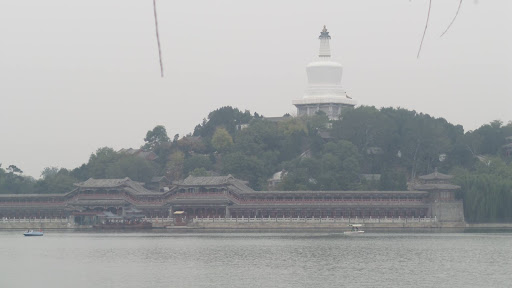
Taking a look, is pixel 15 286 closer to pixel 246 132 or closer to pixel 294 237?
pixel 294 237

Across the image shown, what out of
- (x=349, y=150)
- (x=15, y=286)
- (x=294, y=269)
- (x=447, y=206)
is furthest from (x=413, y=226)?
(x=15, y=286)

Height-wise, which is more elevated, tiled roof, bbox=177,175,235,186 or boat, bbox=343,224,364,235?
tiled roof, bbox=177,175,235,186

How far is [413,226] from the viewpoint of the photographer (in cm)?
9756

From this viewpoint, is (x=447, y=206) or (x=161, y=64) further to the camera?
(x=447, y=206)

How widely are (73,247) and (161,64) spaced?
5642 centimetres

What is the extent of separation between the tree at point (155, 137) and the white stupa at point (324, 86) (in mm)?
18592

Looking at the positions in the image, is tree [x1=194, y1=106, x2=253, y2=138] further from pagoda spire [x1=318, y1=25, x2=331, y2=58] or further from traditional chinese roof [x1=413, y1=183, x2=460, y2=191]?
traditional chinese roof [x1=413, y1=183, x2=460, y2=191]

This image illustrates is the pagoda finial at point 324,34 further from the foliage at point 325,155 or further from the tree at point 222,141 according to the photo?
the tree at point 222,141

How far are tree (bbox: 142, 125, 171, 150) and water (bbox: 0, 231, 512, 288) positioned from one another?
176ft

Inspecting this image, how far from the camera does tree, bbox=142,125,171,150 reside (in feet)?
454

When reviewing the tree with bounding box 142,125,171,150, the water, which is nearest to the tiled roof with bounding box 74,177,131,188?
the water

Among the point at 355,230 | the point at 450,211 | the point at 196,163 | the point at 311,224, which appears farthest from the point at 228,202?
the point at 450,211

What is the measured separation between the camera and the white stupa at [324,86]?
137 meters

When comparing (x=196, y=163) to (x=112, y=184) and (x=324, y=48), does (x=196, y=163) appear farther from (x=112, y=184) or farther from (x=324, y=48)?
(x=324, y=48)
